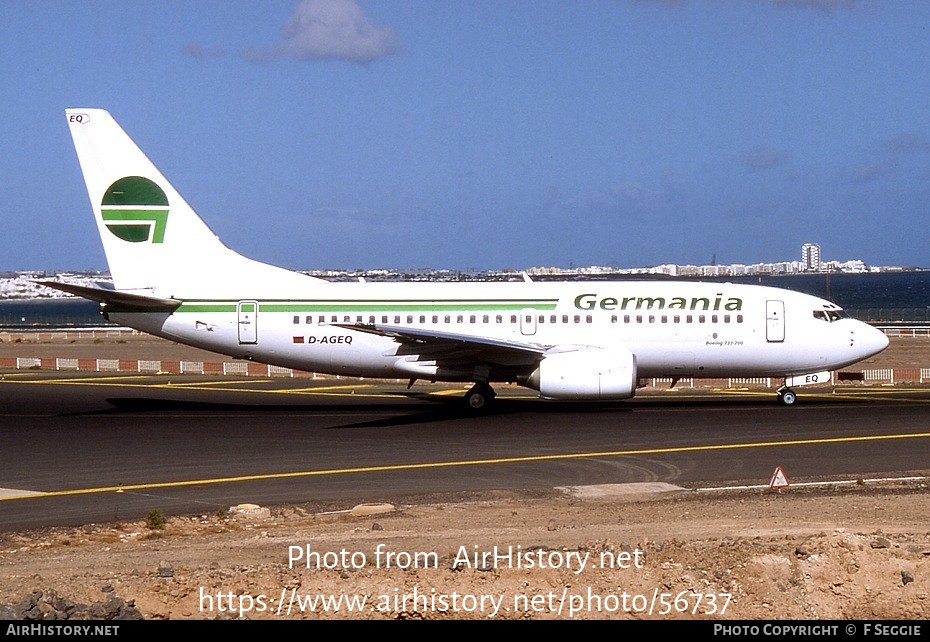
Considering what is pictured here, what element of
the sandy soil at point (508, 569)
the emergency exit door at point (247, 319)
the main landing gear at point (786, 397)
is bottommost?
the sandy soil at point (508, 569)

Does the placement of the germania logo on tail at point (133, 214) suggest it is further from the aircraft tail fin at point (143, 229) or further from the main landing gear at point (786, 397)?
the main landing gear at point (786, 397)

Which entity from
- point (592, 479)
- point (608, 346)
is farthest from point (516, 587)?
point (608, 346)

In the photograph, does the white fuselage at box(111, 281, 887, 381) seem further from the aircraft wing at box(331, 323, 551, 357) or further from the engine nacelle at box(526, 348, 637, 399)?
the engine nacelle at box(526, 348, 637, 399)

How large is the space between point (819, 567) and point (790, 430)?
14657 mm

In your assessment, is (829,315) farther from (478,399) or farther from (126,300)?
(126,300)

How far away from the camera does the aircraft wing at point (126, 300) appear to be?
33.1 metres

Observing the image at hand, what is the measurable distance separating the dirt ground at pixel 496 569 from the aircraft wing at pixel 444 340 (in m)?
14.1

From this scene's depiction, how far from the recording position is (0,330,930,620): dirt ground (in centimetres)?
1310

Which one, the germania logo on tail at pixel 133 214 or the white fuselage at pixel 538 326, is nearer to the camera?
the white fuselage at pixel 538 326

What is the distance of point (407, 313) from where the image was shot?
34844 millimetres

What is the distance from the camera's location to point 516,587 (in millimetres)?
13359

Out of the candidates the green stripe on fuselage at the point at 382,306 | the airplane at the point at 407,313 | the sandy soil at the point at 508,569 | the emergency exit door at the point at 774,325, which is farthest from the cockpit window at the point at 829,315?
the sandy soil at the point at 508,569

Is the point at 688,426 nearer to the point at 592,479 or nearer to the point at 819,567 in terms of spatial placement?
the point at 592,479

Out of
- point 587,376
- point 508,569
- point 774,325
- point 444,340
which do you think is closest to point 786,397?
point 774,325
